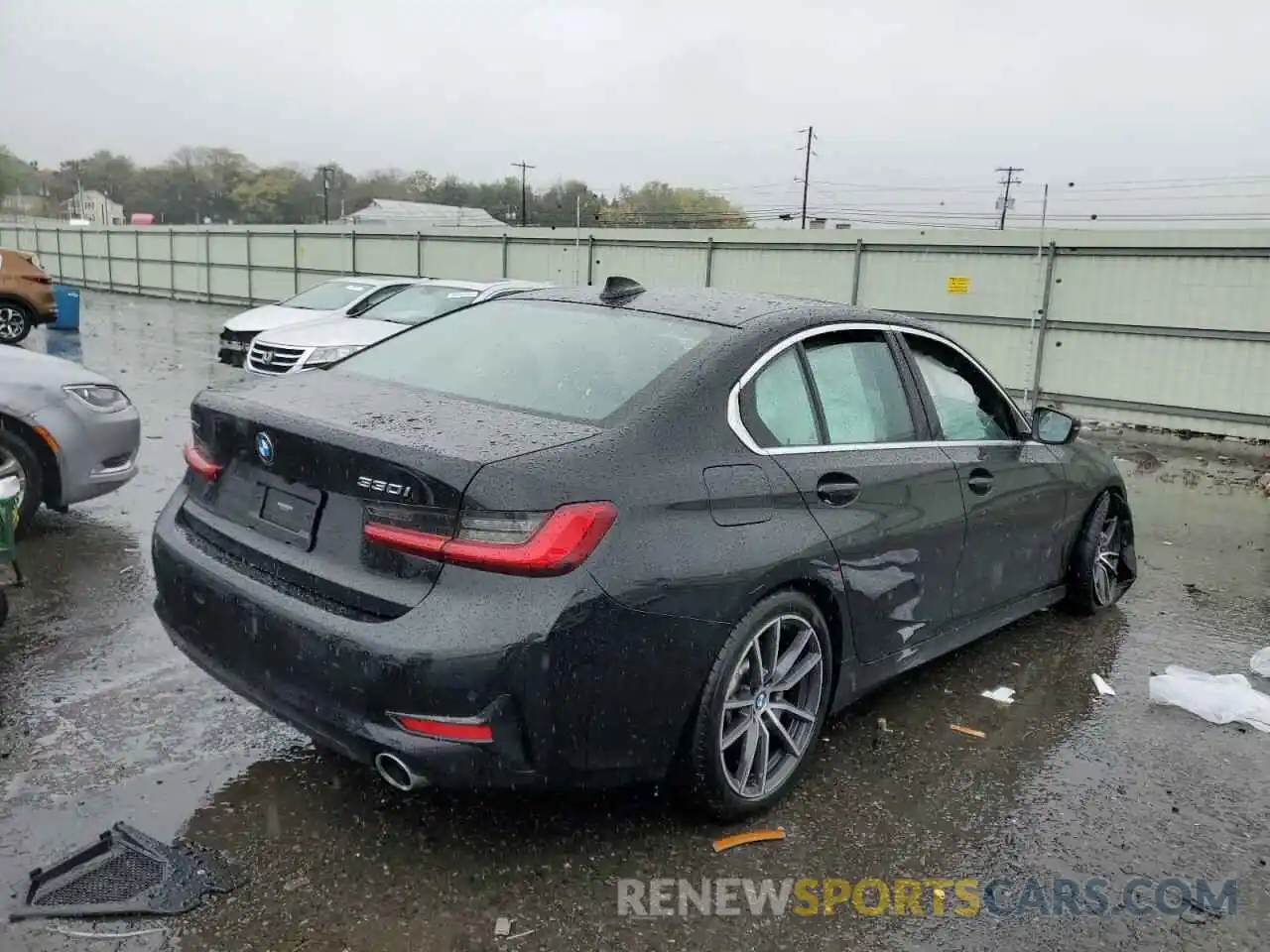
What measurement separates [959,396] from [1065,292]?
1002 cm

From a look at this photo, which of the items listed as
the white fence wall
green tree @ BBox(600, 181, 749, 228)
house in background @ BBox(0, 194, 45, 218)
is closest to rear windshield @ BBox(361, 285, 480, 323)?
the white fence wall

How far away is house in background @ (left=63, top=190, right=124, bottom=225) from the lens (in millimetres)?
77619

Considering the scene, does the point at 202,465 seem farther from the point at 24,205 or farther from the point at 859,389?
the point at 24,205

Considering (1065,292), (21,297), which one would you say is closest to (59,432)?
(1065,292)

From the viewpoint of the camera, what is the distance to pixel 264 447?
2.90 meters

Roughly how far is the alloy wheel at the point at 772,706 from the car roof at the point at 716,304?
105 centimetres

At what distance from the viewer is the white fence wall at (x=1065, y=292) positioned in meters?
11.8

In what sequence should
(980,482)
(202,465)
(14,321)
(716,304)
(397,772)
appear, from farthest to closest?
(14,321)
(980,482)
(716,304)
(202,465)
(397,772)

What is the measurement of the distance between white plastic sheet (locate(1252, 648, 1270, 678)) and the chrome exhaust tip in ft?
12.9

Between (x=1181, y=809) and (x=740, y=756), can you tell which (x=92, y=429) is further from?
(x=1181, y=809)

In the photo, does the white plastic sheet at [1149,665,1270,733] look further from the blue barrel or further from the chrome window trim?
the blue barrel

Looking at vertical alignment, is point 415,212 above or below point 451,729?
above

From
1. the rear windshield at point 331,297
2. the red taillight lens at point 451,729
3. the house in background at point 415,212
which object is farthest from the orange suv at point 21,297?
the house in background at point 415,212

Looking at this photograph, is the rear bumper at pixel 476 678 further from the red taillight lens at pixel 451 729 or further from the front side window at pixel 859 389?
the front side window at pixel 859 389
